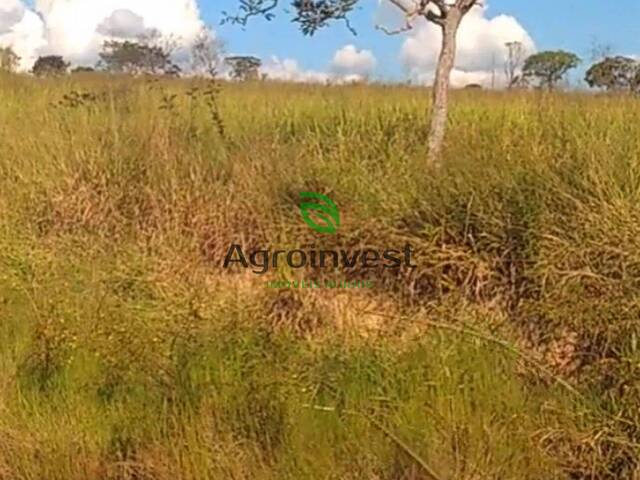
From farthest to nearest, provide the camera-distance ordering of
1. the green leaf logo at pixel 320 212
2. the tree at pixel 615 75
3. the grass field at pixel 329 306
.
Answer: the tree at pixel 615 75 → the green leaf logo at pixel 320 212 → the grass field at pixel 329 306

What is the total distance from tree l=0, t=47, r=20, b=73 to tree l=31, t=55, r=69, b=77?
0.92 feet

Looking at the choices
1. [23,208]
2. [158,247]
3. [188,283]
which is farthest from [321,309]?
[23,208]

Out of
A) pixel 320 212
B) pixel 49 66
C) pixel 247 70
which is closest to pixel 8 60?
pixel 49 66

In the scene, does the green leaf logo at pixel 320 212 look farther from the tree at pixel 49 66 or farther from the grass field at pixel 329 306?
the tree at pixel 49 66

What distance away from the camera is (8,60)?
10.3 metres

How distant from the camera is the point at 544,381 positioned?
324 centimetres

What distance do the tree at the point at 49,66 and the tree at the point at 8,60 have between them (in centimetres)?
28

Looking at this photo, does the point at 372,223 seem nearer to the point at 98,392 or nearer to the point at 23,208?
the point at 98,392

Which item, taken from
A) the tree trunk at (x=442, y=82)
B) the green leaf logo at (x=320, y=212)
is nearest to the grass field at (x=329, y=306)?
the green leaf logo at (x=320, y=212)

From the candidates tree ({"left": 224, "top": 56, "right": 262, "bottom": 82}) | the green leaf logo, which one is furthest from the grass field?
tree ({"left": 224, "top": 56, "right": 262, "bottom": 82})

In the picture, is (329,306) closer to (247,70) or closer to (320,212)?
(320,212)

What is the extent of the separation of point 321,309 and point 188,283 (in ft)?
3.12

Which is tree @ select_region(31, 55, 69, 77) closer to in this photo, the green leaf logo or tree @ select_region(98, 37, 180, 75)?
tree @ select_region(98, 37, 180, 75)

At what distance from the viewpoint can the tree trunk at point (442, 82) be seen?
4.60 meters
